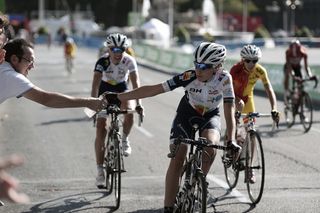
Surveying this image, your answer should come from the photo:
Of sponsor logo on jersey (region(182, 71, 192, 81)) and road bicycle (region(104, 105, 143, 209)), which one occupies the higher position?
sponsor logo on jersey (region(182, 71, 192, 81))

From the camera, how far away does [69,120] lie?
18062 millimetres

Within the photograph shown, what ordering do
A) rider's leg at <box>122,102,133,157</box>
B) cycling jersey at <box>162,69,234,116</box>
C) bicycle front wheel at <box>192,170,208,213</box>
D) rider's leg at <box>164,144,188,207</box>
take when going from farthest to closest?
rider's leg at <box>122,102,133,157</box> → cycling jersey at <box>162,69,234,116</box> → rider's leg at <box>164,144,188,207</box> → bicycle front wheel at <box>192,170,208,213</box>

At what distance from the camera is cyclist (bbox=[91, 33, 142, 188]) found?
369 inches

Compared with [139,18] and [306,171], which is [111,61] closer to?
[306,171]

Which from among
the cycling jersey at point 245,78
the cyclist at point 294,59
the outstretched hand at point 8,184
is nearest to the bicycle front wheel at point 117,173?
the cycling jersey at point 245,78

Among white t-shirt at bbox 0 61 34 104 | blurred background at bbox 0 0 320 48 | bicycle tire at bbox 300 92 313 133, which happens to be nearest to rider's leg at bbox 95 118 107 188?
white t-shirt at bbox 0 61 34 104

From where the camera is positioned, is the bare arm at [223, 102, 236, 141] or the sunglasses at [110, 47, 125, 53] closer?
the bare arm at [223, 102, 236, 141]

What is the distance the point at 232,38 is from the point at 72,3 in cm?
4861

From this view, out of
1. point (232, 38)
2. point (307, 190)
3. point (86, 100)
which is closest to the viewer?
point (86, 100)

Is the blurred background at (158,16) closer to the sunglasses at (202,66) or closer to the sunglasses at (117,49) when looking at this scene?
the sunglasses at (117,49)

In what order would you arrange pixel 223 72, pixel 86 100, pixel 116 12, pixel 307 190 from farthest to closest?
pixel 116 12, pixel 307 190, pixel 223 72, pixel 86 100

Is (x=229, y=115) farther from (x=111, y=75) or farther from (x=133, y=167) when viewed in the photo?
(x=133, y=167)

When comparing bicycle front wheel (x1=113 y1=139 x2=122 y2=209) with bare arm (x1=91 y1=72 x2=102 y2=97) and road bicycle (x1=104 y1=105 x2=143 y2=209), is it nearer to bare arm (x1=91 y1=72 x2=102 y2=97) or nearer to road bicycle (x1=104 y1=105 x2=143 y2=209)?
road bicycle (x1=104 y1=105 x2=143 y2=209)

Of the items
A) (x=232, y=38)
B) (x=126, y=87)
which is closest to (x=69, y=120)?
(x=126, y=87)
